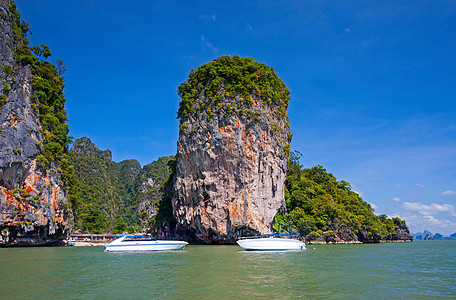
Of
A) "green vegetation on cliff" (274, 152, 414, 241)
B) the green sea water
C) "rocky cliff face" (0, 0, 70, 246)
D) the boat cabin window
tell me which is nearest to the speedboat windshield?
the boat cabin window

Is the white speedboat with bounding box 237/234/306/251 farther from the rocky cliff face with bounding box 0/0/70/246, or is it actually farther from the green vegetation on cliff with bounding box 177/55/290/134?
the rocky cliff face with bounding box 0/0/70/246

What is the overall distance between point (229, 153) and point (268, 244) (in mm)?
13918

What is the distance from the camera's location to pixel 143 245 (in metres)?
30.6

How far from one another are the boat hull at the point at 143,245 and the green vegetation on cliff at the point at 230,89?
54.7 ft

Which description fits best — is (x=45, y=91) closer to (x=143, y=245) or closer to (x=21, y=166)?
(x=21, y=166)

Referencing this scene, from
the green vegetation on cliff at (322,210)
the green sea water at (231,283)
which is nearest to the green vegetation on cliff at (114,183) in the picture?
the green vegetation on cliff at (322,210)

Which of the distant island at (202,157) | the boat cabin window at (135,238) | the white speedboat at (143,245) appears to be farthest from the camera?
the distant island at (202,157)

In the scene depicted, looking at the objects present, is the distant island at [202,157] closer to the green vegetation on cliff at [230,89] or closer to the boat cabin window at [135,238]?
the green vegetation on cliff at [230,89]

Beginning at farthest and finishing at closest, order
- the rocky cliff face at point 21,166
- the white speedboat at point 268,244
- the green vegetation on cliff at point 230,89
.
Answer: the green vegetation on cliff at point 230,89, the rocky cliff face at point 21,166, the white speedboat at point 268,244

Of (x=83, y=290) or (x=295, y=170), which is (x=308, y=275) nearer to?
(x=83, y=290)

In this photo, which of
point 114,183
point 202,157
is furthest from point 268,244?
point 114,183

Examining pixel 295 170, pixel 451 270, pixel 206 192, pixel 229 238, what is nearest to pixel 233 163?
pixel 206 192

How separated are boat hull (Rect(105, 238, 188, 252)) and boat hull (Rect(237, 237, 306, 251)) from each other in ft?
22.3

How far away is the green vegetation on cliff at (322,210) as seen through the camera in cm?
4359
